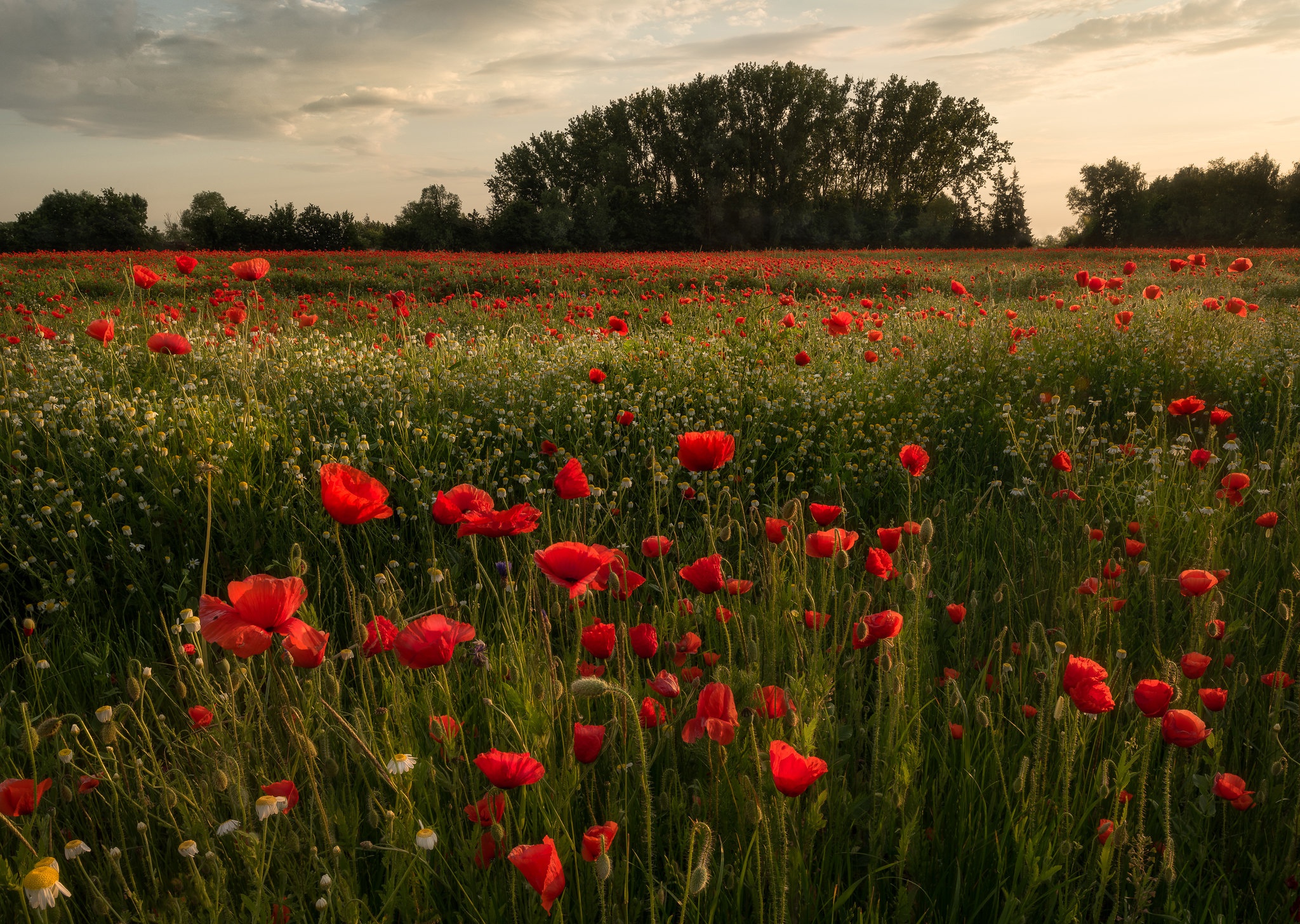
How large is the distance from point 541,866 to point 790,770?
394 mm

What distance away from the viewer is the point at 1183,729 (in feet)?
4.73

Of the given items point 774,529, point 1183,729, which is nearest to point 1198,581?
point 1183,729

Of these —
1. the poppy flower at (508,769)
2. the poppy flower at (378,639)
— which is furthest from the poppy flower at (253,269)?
the poppy flower at (508,769)

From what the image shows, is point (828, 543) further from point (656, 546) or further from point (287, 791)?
point (287, 791)

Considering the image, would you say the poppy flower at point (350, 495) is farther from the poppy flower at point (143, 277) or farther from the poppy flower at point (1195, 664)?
the poppy flower at point (143, 277)

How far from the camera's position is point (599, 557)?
1.49 meters

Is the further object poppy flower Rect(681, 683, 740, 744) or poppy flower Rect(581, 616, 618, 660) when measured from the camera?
poppy flower Rect(581, 616, 618, 660)

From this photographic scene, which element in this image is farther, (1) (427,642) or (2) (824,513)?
(2) (824,513)

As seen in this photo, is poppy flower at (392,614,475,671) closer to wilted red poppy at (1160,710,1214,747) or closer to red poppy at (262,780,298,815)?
red poppy at (262,780,298,815)

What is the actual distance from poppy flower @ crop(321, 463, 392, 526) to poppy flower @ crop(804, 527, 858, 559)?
1.01m

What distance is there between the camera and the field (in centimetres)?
146

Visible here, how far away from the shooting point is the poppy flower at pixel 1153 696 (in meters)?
1.42

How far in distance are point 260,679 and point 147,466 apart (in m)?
1.67

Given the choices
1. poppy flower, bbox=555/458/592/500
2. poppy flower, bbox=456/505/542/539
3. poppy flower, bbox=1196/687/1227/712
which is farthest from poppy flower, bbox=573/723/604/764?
poppy flower, bbox=1196/687/1227/712
